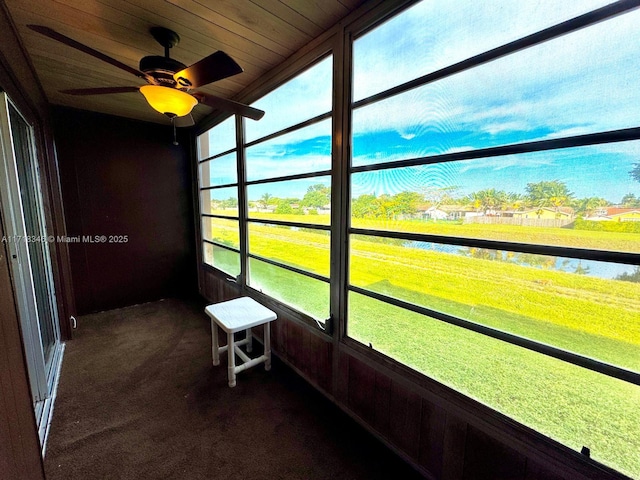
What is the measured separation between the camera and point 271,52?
1.97 meters

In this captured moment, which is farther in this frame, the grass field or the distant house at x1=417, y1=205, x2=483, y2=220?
the distant house at x1=417, y1=205, x2=483, y2=220

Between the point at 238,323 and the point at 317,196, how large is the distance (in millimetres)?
1139

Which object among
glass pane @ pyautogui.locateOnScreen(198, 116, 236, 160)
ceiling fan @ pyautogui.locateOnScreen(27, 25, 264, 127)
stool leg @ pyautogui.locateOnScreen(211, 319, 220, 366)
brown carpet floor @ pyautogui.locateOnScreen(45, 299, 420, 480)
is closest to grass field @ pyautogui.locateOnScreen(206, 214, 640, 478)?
brown carpet floor @ pyautogui.locateOnScreen(45, 299, 420, 480)

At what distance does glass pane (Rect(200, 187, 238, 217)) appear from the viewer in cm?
296

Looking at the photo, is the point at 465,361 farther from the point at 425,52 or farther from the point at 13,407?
the point at 13,407

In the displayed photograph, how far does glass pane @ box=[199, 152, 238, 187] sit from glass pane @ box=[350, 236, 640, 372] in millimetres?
2095

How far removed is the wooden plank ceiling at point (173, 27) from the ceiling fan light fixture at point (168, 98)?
423 millimetres

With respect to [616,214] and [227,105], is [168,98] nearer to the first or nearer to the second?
[227,105]

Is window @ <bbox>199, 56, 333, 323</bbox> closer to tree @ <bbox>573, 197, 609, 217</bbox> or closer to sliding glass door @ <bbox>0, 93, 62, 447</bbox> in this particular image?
tree @ <bbox>573, 197, 609, 217</bbox>

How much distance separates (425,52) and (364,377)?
183 cm

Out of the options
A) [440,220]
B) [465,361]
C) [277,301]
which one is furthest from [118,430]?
[440,220]

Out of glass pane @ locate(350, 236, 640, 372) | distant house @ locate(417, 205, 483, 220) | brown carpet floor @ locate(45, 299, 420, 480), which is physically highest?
distant house @ locate(417, 205, 483, 220)

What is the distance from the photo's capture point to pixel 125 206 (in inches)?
138

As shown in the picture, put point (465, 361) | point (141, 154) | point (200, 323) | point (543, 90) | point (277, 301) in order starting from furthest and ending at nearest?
point (141, 154) < point (200, 323) < point (277, 301) < point (465, 361) < point (543, 90)
